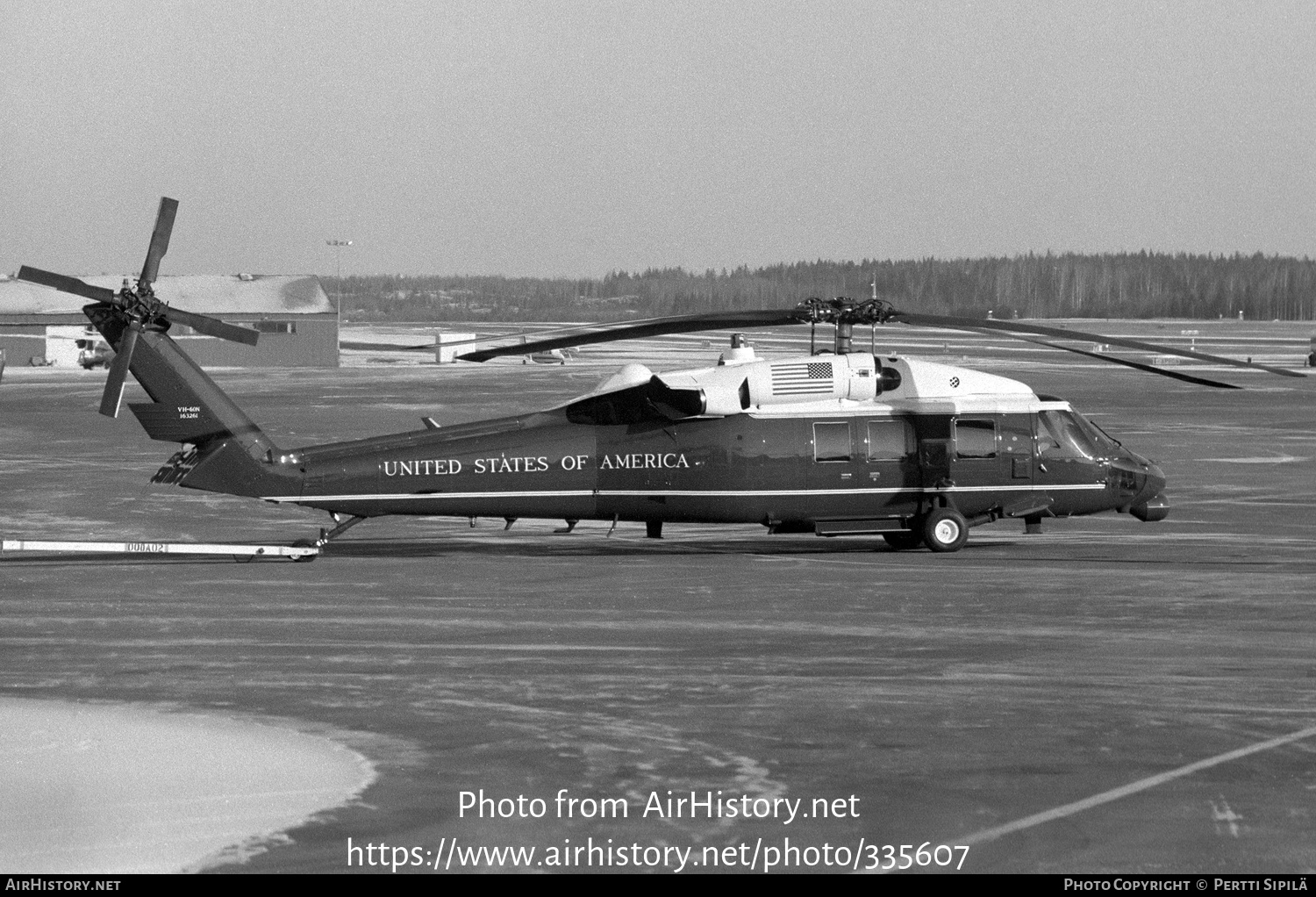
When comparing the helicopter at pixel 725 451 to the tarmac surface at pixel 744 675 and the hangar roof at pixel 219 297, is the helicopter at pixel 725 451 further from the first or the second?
the hangar roof at pixel 219 297

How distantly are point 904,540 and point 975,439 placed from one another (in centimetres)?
169

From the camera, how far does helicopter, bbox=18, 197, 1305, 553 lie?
67.6ft

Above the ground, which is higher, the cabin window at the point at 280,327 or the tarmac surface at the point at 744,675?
the cabin window at the point at 280,327

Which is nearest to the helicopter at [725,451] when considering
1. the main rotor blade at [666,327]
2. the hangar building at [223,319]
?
the main rotor blade at [666,327]

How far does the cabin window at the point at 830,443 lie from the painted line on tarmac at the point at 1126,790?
1004 centimetres

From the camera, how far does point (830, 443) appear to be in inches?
866

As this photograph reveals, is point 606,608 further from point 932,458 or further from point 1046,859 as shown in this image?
point 1046,859

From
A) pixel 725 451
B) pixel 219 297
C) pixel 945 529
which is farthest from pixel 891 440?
pixel 219 297

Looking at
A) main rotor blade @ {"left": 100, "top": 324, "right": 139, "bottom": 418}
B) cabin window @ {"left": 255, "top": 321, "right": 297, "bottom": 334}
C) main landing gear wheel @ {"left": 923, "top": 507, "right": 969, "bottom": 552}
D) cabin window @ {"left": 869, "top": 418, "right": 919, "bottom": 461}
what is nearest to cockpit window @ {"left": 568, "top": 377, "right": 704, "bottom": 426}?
cabin window @ {"left": 869, "top": 418, "right": 919, "bottom": 461}

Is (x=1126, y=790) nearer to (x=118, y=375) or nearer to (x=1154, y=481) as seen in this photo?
(x=118, y=375)

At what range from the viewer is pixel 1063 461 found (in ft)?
74.0

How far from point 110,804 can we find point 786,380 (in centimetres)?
1289

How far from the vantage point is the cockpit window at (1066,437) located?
74.0ft

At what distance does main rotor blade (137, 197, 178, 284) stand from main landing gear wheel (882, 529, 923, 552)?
10.00 metres
